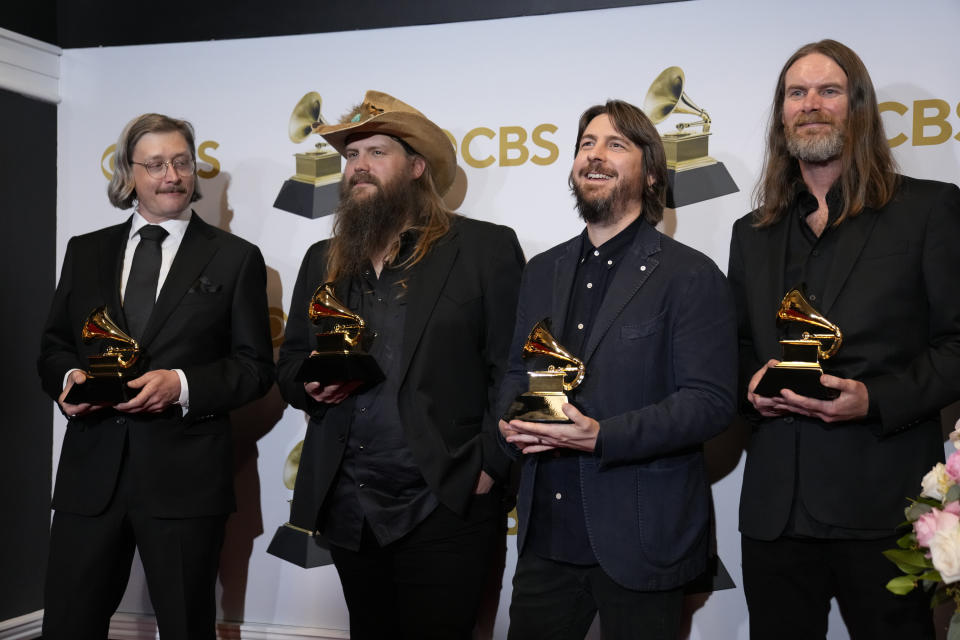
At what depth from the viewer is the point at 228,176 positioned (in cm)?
514

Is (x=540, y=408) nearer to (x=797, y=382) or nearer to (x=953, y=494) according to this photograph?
(x=797, y=382)

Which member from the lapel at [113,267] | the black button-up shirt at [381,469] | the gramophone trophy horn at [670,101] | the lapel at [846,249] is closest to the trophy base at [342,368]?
the black button-up shirt at [381,469]

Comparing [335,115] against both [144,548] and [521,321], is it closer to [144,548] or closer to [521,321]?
[521,321]

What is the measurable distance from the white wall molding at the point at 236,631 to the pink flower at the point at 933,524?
319cm

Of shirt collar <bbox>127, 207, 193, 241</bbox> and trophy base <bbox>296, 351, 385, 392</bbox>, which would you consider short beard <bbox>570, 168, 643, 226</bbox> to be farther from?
shirt collar <bbox>127, 207, 193, 241</bbox>

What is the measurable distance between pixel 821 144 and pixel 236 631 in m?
3.63

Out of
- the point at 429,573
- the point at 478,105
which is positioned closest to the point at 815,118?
the point at 478,105

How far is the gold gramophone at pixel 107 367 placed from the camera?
3.80 metres

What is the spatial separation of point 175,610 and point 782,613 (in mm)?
2316

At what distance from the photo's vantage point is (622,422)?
3.04 meters

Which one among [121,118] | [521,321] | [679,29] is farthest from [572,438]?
[121,118]

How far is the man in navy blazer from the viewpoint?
10.1 ft

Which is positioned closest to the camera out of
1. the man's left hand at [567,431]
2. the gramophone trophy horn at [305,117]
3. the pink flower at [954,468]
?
the pink flower at [954,468]

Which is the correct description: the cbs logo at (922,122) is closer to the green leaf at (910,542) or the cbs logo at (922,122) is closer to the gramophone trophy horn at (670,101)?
the gramophone trophy horn at (670,101)
